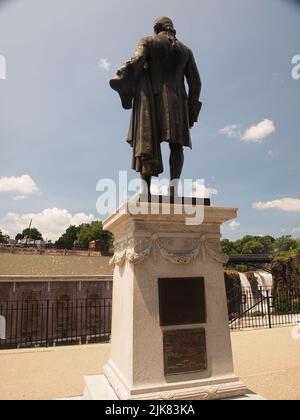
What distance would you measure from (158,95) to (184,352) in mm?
3308

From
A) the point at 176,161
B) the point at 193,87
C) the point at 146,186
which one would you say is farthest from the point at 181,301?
the point at 193,87

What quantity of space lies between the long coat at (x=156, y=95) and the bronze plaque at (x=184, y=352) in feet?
6.71

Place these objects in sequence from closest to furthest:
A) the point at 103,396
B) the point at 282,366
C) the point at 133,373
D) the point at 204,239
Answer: the point at 133,373, the point at 103,396, the point at 204,239, the point at 282,366

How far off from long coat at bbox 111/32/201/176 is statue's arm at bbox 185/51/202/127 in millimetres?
14

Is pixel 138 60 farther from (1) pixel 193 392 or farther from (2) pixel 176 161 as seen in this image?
(1) pixel 193 392

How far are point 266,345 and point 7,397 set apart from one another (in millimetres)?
7548

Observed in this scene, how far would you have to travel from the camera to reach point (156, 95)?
443cm

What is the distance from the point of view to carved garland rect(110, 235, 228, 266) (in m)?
3.67

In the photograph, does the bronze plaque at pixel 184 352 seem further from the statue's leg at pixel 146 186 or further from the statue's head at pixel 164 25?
the statue's head at pixel 164 25

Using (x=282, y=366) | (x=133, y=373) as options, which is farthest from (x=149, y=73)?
(x=282, y=366)

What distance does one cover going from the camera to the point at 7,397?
539 centimetres

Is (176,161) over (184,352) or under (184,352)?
over

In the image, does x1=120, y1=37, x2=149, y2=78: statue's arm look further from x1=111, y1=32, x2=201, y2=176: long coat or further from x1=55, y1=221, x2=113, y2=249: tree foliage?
x1=55, y1=221, x2=113, y2=249: tree foliage

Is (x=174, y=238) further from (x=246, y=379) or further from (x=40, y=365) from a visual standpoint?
Answer: (x=40, y=365)
